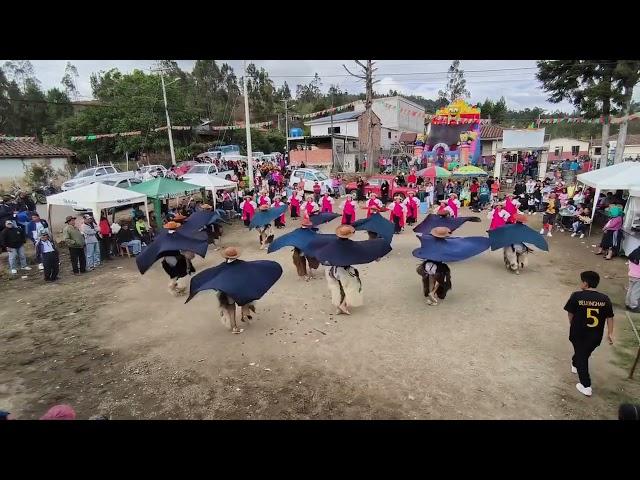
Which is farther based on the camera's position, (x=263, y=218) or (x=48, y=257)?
(x=263, y=218)

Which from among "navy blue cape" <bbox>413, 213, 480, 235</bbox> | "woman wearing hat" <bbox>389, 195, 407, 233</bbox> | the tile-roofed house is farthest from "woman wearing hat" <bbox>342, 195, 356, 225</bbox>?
the tile-roofed house

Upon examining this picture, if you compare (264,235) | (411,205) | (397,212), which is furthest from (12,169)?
(411,205)

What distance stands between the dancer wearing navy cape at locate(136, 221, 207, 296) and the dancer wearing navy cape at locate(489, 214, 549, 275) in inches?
267

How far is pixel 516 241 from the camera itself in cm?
939

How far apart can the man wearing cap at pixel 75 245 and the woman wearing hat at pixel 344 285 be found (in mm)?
7261

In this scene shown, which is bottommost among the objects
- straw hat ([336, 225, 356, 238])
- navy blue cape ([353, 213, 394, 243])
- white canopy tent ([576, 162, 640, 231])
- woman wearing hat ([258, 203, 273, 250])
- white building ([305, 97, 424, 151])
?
woman wearing hat ([258, 203, 273, 250])

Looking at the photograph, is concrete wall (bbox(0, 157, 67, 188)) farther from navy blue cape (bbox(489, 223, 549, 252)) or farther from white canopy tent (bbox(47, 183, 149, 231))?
navy blue cape (bbox(489, 223, 549, 252))

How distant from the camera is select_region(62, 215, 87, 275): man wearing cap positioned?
10.7 m

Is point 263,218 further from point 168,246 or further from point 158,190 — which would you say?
point 158,190

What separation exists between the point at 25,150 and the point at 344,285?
25563 mm

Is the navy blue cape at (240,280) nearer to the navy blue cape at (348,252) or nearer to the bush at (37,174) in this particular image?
the navy blue cape at (348,252)

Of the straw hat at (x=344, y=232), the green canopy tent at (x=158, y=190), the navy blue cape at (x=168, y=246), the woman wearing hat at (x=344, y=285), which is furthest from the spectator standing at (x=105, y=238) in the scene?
the straw hat at (x=344, y=232)

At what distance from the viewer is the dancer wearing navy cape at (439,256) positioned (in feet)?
26.3
